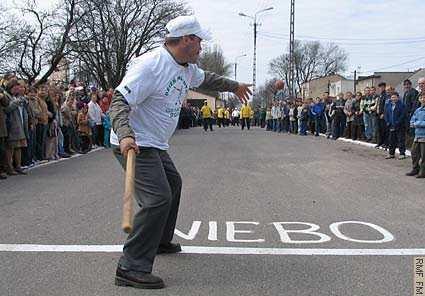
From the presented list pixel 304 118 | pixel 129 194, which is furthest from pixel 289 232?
pixel 304 118

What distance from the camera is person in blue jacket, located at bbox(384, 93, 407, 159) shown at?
15172 mm

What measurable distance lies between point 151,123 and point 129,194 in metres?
0.87

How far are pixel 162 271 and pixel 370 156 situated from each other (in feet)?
41.1

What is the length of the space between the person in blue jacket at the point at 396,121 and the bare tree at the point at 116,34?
3114 centimetres

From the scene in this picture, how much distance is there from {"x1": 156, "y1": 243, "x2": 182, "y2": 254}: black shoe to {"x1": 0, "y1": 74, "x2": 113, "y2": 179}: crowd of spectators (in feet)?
23.4

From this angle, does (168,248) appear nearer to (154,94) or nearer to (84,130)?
(154,94)

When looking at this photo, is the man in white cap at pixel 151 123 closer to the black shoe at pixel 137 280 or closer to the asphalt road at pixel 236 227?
the black shoe at pixel 137 280

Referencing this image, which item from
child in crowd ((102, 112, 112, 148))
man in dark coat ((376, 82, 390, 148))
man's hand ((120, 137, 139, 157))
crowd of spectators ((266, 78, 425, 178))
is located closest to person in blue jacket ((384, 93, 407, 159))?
crowd of spectators ((266, 78, 425, 178))

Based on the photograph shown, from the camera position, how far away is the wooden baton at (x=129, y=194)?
14.7 ft

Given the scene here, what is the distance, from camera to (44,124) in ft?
49.0

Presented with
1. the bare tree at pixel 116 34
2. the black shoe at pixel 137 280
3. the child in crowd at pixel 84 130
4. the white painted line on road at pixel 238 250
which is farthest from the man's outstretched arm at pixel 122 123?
the bare tree at pixel 116 34

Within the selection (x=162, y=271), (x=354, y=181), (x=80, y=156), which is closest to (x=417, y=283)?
(x=162, y=271)

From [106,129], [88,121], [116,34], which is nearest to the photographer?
[88,121]

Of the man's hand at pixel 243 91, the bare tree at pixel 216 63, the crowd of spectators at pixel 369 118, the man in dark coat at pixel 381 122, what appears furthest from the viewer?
the bare tree at pixel 216 63
